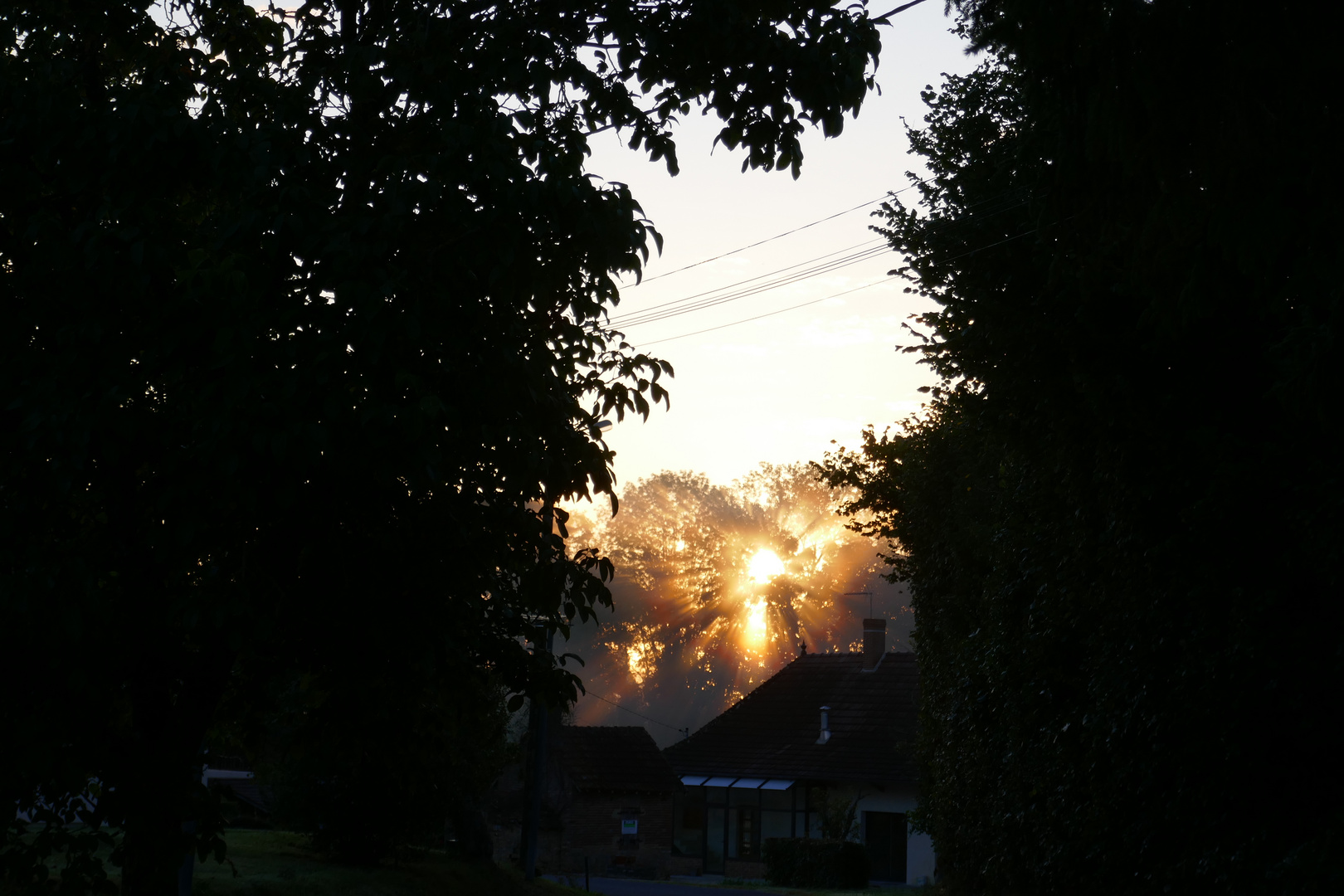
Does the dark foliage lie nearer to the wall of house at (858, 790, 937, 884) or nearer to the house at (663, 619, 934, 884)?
the wall of house at (858, 790, 937, 884)

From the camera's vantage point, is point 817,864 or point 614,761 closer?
point 817,864

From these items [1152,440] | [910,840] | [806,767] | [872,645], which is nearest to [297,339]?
[1152,440]

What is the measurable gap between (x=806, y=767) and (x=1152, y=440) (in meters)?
30.9

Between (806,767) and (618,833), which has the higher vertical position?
(806,767)

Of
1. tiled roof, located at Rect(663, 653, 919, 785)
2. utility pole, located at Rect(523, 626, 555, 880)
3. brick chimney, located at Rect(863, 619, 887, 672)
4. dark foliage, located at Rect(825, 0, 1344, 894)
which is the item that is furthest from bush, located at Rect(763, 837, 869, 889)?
dark foliage, located at Rect(825, 0, 1344, 894)

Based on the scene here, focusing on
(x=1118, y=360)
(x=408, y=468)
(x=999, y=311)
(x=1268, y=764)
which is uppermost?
(x=999, y=311)

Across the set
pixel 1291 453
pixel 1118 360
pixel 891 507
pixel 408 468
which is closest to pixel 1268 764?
pixel 1291 453

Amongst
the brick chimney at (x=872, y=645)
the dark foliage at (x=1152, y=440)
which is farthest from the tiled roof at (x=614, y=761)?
the dark foliage at (x=1152, y=440)

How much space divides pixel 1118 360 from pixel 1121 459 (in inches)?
26.2

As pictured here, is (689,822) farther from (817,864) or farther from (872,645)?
(817,864)

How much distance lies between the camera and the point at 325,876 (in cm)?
1817

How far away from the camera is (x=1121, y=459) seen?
26.7 feet

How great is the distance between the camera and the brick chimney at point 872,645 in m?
41.3

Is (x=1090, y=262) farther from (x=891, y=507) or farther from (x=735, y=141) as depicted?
(x=891, y=507)
